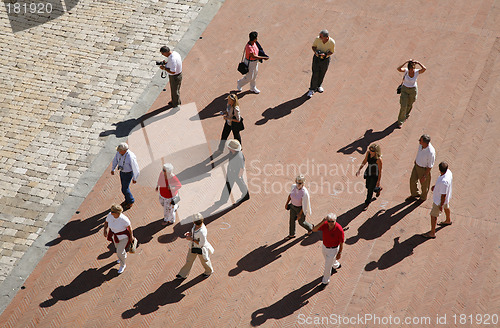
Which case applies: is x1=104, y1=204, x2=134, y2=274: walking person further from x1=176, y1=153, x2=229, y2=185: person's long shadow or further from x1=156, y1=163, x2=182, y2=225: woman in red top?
x1=176, y1=153, x2=229, y2=185: person's long shadow

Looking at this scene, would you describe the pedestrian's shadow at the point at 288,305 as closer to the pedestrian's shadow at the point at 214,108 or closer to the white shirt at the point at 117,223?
the white shirt at the point at 117,223

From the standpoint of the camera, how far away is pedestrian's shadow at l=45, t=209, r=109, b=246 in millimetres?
13844

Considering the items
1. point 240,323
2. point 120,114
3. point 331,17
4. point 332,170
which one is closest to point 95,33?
point 120,114

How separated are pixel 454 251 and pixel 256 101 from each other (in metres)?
6.30

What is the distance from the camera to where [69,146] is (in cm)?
1580

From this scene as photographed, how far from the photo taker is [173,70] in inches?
626

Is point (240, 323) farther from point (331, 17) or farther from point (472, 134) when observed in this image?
point (331, 17)

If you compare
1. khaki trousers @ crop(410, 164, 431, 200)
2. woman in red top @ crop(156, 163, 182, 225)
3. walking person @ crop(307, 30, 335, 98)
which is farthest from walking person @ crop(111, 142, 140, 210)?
khaki trousers @ crop(410, 164, 431, 200)

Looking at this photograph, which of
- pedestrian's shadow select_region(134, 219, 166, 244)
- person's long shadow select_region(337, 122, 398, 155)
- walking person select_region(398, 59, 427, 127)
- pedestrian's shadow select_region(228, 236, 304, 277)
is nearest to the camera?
pedestrian's shadow select_region(228, 236, 304, 277)

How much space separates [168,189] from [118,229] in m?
1.42

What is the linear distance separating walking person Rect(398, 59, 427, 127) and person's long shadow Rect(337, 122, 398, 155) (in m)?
0.30

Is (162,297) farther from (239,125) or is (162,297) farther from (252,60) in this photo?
(252,60)

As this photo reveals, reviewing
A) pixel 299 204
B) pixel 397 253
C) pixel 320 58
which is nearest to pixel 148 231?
pixel 299 204

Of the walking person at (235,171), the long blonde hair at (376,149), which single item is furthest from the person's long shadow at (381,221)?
the walking person at (235,171)
